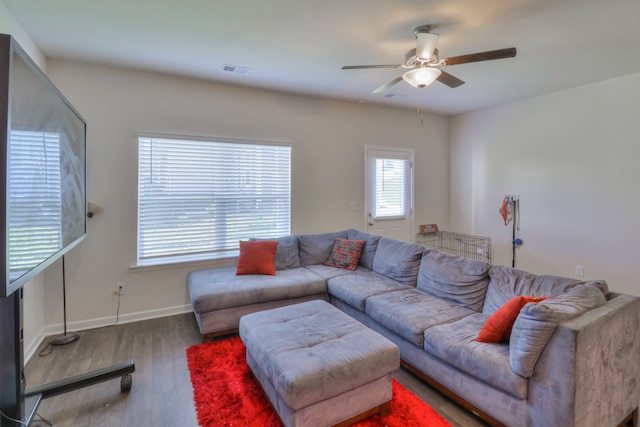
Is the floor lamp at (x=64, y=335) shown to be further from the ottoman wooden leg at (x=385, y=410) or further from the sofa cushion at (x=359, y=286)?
the ottoman wooden leg at (x=385, y=410)

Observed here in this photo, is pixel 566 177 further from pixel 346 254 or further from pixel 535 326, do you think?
pixel 535 326

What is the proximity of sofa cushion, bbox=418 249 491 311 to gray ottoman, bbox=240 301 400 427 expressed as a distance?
0.99 metres

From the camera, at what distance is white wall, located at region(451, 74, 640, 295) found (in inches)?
144

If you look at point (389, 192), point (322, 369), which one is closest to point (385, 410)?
point (322, 369)

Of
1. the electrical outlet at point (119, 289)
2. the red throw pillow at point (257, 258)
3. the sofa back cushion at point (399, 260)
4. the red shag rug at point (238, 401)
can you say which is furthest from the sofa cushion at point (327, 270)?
the electrical outlet at point (119, 289)

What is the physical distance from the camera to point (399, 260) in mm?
3346

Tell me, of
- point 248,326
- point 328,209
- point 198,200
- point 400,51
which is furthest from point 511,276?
point 198,200

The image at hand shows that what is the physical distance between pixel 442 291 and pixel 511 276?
22.8 inches

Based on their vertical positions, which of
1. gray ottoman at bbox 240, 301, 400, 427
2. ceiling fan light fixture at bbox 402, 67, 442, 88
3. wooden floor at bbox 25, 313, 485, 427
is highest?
ceiling fan light fixture at bbox 402, 67, 442, 88

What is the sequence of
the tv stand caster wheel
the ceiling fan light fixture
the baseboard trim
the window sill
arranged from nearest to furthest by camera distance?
the tv stand caster wheel → the ceiling fan light fixture → the baseboard trim → the window sill

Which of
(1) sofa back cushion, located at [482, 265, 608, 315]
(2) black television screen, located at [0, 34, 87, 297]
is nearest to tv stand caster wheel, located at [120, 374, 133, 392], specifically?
(2) black television screen, located at [0, 34, 87, 297]

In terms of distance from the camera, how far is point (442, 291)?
2.79 meters

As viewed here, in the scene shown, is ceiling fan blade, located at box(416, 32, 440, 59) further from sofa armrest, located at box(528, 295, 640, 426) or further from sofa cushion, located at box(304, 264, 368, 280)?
sofa cushion, located at box(304, 264, 368, 280)

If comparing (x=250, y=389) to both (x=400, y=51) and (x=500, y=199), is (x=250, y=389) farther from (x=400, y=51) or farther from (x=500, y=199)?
(x=500, y=199)
